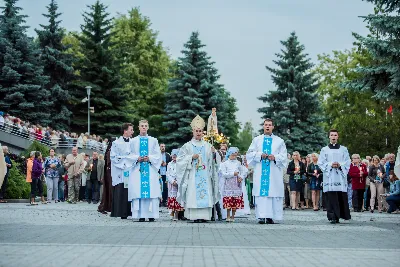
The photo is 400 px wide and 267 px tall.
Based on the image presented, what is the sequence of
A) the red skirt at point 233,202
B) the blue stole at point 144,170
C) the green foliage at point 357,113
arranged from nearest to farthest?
1. the red skirt at point 233,202
2. the blue stole at point 144,170
3. the green foliage at point 357,113

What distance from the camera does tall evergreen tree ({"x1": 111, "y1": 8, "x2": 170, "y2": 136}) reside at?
3029 inches

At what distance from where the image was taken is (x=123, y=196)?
21.7 meters

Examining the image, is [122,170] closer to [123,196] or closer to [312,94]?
[123,196]

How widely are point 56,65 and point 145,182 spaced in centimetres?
5044

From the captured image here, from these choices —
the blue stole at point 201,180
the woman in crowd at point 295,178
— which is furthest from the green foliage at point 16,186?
the blue stole at point 201,180

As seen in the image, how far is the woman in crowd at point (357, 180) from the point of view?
27547 millimetres

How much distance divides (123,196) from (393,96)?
9.75 m

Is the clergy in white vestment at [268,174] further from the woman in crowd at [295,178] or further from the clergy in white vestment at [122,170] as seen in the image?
the woman in crowd at [295,178]

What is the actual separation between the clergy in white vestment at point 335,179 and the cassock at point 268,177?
1046 mm

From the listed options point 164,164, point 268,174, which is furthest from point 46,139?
point 268,174

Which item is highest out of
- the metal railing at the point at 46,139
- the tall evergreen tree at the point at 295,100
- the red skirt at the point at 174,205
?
the tall evergreen tree at the point at 295,100

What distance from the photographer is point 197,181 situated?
20344mm

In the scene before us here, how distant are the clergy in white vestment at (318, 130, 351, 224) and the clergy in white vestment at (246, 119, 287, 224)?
1.05 m

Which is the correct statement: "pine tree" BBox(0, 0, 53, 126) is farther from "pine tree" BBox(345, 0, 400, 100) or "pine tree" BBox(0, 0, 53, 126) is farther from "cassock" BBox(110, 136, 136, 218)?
"cassock" BBox(110, 136, 136, 218)
